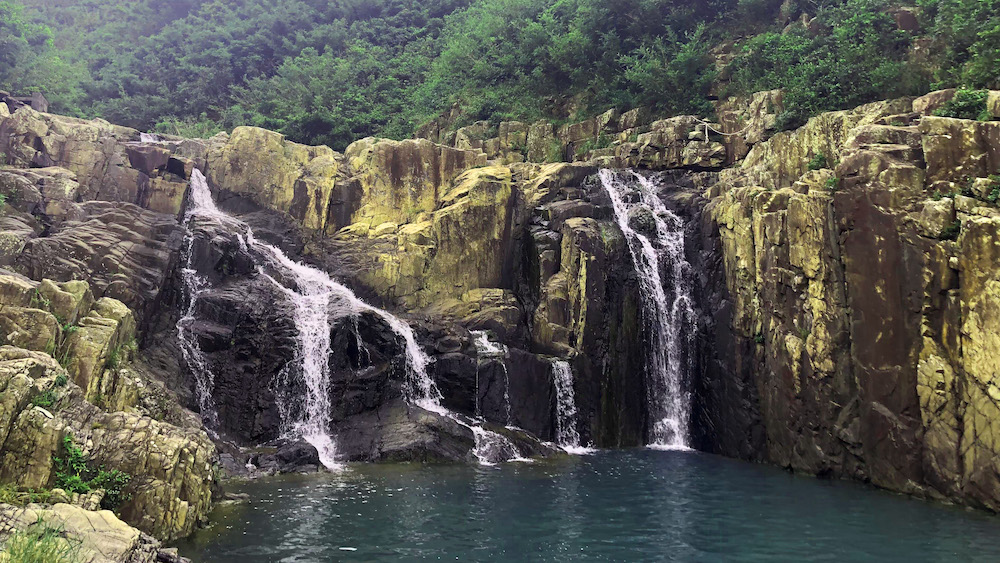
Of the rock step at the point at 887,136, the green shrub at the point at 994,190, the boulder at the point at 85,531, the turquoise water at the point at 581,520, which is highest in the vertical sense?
the rock step at the point at 887,136

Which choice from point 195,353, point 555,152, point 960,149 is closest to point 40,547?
point 195,353

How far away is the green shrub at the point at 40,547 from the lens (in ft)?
28.8

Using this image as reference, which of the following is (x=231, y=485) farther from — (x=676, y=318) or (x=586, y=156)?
(x=586, y=156)

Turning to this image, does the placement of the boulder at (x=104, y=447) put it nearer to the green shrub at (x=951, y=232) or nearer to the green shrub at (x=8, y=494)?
the green shrub at (x=8, y=494)

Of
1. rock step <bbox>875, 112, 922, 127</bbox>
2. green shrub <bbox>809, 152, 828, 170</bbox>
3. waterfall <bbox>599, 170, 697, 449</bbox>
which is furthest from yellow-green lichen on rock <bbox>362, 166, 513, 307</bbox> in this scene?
rock step <bbox>875, 112, 922, 127</bbox>

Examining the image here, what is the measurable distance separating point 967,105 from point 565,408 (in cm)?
1775

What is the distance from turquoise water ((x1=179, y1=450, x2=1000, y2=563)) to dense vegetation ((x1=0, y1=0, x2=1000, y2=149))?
1698 cm

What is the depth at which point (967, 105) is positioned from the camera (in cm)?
2217

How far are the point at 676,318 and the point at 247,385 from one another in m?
18.0

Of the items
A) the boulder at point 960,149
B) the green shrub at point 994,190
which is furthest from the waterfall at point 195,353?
the green shrub at point 994,190

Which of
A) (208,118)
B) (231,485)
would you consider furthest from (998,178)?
(208,118)

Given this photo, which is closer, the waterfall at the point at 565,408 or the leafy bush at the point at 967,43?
the leafy bush at the point at 967,43

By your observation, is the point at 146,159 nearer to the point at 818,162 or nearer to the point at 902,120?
the point at 818,162

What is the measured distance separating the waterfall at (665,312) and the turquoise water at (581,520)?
6.29 m
